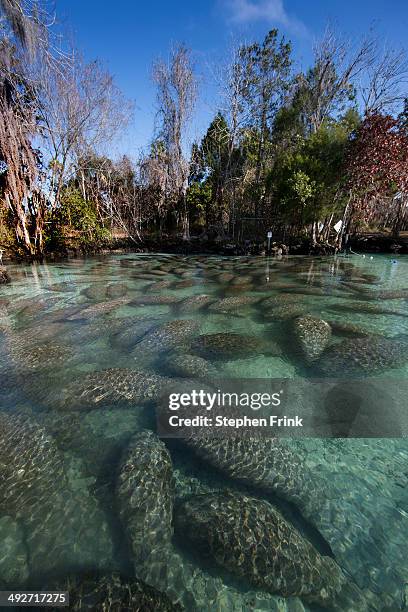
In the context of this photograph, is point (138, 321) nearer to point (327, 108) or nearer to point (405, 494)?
point (405, 494)

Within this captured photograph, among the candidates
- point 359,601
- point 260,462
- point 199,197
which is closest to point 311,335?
point 260,462

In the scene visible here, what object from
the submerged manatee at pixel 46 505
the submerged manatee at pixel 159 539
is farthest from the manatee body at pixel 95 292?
the submerged manatee at pixel 159 539

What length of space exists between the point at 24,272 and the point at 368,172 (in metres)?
13.9

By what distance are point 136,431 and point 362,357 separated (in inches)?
100

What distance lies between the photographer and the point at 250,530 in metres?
1.43

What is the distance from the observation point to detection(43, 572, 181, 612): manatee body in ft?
3.76

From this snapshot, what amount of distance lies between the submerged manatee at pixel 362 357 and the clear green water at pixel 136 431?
2cm

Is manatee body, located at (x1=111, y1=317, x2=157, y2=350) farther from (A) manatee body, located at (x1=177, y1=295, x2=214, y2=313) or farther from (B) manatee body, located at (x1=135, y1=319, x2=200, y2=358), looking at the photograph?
(A) manatee body, located at (x1=177, y1=295, x2=214, y2=313)

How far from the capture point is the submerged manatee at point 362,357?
9.75 feet

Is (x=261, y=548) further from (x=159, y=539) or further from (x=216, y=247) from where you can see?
(x=216, y=247)

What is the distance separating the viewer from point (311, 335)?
367 cm

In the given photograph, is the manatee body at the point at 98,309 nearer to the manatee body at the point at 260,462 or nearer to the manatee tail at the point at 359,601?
the manatee body at the point at 260,462

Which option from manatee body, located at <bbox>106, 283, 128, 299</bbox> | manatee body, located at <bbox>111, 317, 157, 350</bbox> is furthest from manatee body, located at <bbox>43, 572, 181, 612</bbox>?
manatee body, located at <bbox>106, 283, 128, 299</bbox>

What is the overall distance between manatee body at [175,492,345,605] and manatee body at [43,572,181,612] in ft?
0.94
